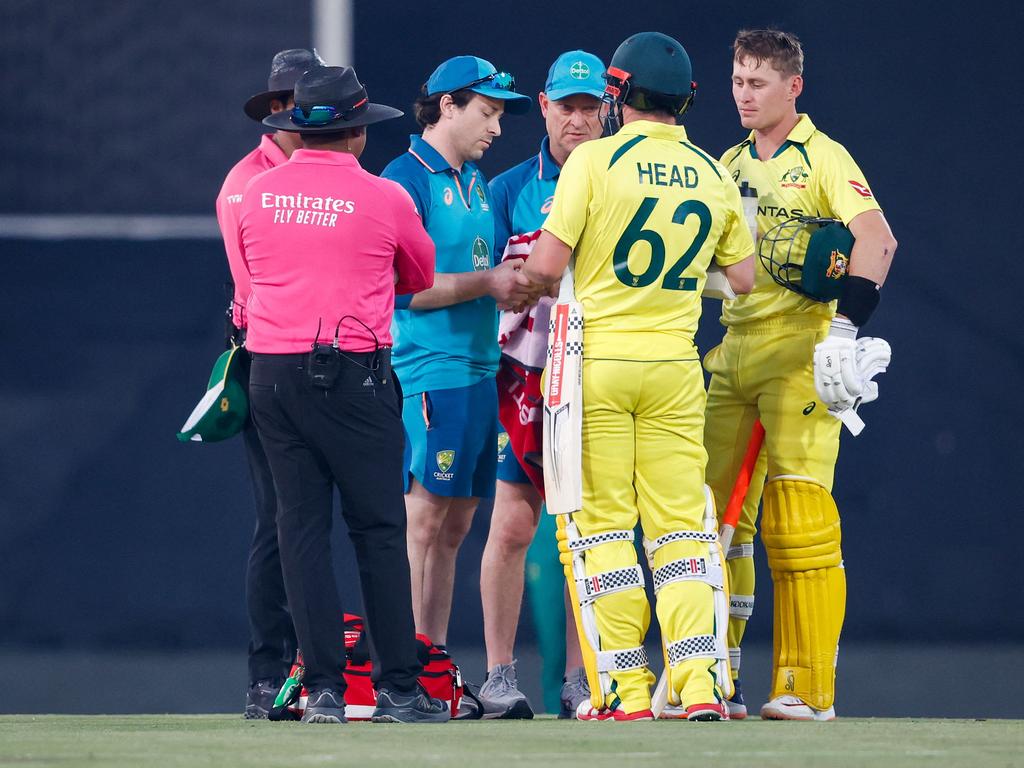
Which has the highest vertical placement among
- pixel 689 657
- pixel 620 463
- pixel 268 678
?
pixel 620 463

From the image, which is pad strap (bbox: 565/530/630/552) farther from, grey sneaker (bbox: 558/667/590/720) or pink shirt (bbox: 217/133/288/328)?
pink shirt (bbox: 217/133/288/328)

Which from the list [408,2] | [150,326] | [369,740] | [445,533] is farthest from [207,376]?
[369,740]

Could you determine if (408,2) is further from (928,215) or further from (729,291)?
(729,291)

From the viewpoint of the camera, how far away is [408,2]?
6.05 m

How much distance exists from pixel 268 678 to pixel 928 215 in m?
3.29

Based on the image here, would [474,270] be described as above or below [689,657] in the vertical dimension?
above

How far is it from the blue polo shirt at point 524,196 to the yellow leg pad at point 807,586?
0.99 metres

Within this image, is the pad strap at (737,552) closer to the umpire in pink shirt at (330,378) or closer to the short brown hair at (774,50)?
the umpire in pink shirt at (330,378)

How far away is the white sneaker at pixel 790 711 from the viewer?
4.10m

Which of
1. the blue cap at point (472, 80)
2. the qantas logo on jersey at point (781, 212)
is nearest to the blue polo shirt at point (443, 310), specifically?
the blue cap at point (472, 80)

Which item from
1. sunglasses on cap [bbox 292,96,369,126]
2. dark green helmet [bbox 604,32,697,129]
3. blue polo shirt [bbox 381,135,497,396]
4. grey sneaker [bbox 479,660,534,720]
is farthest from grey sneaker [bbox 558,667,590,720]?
sunglasses on cap [bbox 292,96,369,126]

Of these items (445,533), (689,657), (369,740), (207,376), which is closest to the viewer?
(369,740)

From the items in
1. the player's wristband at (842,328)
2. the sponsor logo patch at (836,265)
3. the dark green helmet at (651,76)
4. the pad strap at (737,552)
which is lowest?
the pad strap at (737,552)

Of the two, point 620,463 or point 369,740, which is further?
point 620,463
